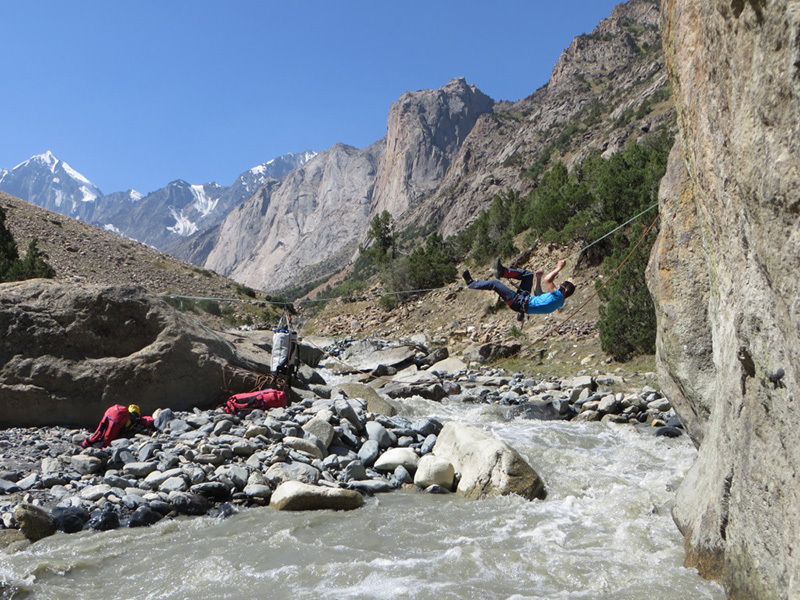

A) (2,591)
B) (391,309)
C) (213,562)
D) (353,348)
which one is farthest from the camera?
(391,309)

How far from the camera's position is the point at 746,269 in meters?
4.01

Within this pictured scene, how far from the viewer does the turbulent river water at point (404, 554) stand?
5207 millimetres

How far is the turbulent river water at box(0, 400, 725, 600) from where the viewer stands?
17.1 ft

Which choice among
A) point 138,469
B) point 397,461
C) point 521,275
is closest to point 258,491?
point 138,469

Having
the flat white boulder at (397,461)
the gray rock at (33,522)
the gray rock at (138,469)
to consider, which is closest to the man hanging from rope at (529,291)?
the flat white boulder at (397,461)

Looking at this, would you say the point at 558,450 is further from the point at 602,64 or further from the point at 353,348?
the point at 602,64

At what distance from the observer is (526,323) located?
21.7 metres

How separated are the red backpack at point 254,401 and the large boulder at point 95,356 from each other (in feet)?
1.92

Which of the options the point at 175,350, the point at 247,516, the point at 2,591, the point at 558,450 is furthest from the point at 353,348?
the point at 2,591

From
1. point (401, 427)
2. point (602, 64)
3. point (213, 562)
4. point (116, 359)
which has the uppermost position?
point (602, 64)

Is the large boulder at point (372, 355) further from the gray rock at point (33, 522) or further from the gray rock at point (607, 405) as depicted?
the gray rock at point (33, 522)

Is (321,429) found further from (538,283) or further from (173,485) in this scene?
(538,283)

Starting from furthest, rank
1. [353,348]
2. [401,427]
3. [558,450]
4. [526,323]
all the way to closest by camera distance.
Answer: [353,348] → [526,323] → [401,427] → [558,450]

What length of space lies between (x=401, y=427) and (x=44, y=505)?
18.2 ft
